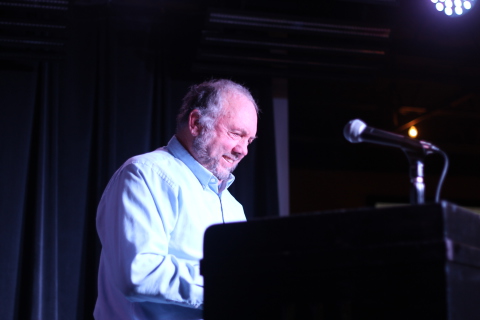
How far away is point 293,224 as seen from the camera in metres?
1.15

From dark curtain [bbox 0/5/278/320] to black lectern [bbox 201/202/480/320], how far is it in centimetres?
280

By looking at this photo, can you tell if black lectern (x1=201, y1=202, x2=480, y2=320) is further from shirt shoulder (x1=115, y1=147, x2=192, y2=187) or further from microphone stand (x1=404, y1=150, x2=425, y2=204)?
shirt shoulder (x1=115, y1=147, x2=192, y2=187)

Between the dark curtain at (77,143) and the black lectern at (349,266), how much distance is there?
9.19 ft

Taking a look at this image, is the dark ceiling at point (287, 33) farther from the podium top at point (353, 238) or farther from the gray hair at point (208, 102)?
the podium top at point (353, 238)

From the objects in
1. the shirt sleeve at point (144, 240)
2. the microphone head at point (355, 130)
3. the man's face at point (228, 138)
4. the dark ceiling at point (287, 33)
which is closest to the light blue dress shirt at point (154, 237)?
the shirt sleeve at point (144, 240)

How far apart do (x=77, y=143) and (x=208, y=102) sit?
190cm

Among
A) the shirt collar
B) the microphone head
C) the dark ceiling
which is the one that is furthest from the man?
the dark ceiling

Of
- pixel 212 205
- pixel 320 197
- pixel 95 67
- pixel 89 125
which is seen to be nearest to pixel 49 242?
pixel 89 125

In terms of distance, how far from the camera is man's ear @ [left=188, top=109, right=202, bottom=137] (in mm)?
2268

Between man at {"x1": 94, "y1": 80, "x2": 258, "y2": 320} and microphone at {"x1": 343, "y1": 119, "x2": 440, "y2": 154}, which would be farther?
man at {"x1": 94, "y1": 80, "x2": 258, "y2": 320}

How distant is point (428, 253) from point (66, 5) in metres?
2.92

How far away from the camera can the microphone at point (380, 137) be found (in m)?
1.34

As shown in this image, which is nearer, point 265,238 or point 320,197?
point 265,238

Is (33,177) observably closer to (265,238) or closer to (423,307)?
(265,238)
